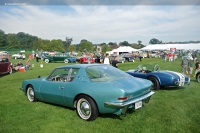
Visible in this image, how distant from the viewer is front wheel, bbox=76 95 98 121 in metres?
4.39

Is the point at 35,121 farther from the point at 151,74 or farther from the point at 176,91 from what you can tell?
the point at 176,91

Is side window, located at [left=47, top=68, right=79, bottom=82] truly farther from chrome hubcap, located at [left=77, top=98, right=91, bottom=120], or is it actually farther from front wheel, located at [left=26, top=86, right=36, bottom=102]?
front wheel, located at [left=26, top=86, right=36, bottom=102]

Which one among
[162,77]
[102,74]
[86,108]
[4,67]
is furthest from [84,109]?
[4,67]

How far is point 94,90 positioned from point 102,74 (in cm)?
66

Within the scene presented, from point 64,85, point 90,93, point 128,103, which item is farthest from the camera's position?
point 64,85

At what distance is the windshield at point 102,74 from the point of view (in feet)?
15.5

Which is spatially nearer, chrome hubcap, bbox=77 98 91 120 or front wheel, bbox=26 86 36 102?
chrome hubcap, bbox=77 98 91 120

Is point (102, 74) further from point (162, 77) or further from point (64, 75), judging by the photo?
point (162, 77)

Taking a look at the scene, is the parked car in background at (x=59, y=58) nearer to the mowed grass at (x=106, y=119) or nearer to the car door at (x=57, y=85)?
the mowed grass at (x=106, y=119)

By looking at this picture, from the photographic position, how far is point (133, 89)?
4.31 m

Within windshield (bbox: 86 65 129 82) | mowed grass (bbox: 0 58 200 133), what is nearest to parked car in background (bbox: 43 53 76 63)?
mowed grass (bbox: 0 58 200 133)

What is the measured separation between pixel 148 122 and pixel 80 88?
1.78 meters

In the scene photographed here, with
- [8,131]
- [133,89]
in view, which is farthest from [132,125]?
[8,131]

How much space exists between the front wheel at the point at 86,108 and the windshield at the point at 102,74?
52cm
